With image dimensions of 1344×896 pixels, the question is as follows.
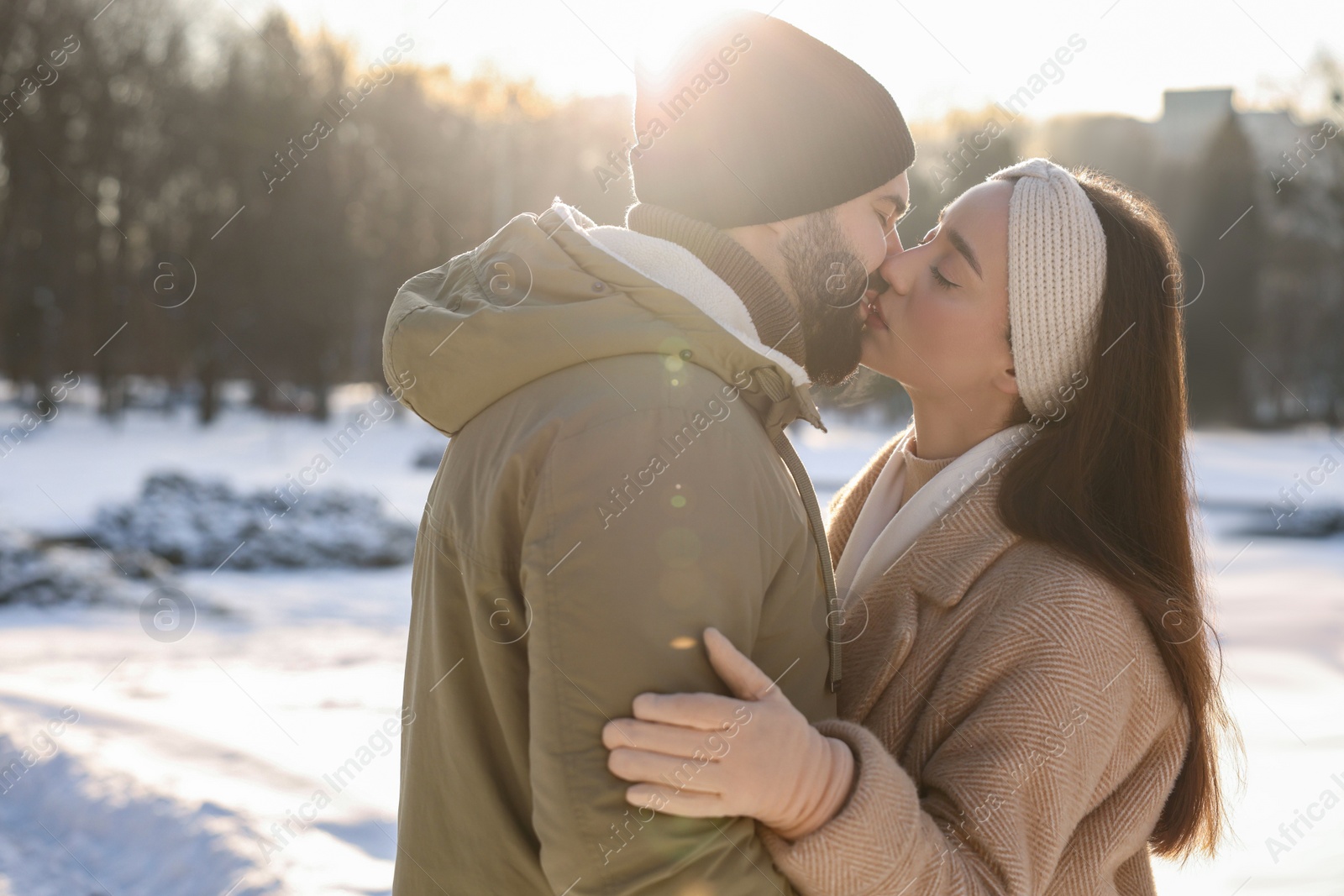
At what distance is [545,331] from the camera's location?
158 centimetres

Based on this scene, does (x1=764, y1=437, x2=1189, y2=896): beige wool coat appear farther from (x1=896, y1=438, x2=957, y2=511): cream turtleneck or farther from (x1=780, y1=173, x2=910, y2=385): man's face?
(x1=780, y1=173, x2=910, y2=385): man's face

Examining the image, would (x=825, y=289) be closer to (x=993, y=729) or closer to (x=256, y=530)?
(x=993, y=729)

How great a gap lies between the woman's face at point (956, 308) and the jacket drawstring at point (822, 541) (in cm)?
81

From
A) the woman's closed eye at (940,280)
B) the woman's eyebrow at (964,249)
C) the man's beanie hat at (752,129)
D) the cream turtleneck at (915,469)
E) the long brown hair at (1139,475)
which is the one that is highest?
the man's beanie hat at (752,129)

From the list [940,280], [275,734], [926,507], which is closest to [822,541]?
[926,507]

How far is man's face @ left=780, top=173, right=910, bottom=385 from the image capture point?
81.7 inches

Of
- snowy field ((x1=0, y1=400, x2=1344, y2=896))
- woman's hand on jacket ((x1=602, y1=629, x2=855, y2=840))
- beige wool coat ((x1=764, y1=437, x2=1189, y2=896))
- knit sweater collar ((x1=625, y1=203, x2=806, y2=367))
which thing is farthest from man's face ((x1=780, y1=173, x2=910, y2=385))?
snowy field ((x1=0, y1=400, x2=1344, y2=896))

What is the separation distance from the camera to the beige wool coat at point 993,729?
5.41ft

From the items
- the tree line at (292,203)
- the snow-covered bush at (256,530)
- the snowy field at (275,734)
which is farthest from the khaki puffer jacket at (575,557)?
the tree line at (292,203)

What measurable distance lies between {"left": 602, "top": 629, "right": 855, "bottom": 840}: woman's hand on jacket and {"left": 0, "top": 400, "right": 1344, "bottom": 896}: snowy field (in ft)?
1.82

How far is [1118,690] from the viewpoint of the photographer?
2.01 m

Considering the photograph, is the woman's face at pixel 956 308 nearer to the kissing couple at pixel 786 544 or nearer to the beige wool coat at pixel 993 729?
the kissing couple at pixel 786 544

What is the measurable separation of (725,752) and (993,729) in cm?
71

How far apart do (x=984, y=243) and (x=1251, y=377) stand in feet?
128
